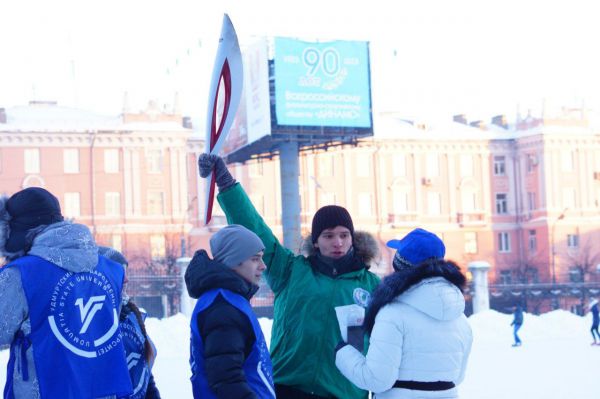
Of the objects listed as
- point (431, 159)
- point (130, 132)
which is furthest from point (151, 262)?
point (431, 159)

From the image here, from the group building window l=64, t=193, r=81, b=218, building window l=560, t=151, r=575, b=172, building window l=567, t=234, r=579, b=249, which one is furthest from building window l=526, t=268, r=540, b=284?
building window l=64, t=193, r=81, b=218

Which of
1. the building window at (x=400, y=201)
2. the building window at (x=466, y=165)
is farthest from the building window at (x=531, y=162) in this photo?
the building window at (x=400, y=201)

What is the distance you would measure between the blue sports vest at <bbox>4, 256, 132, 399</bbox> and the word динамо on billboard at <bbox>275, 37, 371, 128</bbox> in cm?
2658

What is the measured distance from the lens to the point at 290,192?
3091 centimetres

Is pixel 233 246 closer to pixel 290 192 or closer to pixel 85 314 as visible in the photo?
pixel 85 314

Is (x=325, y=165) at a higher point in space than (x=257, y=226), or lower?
higher

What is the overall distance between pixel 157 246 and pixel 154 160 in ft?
14.7

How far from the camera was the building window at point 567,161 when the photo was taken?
58.8 metres

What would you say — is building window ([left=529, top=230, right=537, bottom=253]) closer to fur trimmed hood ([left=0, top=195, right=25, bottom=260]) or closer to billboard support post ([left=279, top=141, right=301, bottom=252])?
billboard support post ([left=279, top=141, right=301, bottom=252])

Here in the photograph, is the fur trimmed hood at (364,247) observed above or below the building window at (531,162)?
below

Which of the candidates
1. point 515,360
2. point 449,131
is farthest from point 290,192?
point 449,131

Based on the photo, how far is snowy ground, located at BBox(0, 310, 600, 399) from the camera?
12.2 meters

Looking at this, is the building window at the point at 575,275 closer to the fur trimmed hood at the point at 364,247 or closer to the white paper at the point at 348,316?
the fur trimmed hood at the point at 364,247

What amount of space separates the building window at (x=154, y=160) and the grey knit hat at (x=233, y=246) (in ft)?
163
